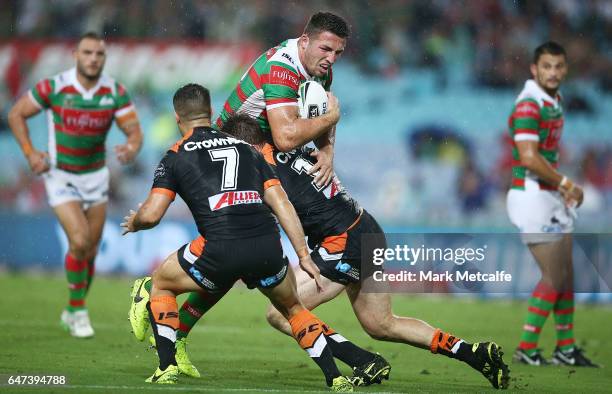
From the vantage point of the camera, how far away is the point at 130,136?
34.5 feet

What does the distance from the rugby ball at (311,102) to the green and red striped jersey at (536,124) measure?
287 centimetres

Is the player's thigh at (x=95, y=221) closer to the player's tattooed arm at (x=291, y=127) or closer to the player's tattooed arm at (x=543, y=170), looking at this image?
the player's tattooed arm at (x=291, y=127)

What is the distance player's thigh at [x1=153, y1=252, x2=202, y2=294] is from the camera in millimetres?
6152

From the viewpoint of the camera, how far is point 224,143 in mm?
6285

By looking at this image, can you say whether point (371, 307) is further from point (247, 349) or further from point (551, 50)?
point (551, 50)

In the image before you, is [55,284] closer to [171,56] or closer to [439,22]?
[171,56]

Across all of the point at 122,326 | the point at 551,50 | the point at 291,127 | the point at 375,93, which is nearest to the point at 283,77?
the point at 291,127

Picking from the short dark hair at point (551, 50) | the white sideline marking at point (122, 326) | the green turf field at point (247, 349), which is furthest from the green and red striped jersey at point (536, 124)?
the white sideline marking at point (122, 326)

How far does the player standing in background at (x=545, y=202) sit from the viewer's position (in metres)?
8.98

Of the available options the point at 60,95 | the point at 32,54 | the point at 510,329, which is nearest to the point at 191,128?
the point at 60,95

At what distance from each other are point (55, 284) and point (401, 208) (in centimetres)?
615

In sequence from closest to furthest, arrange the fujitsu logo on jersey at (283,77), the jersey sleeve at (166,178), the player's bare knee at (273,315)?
the jersey sleeve at (166,178), the fujitsu logo on jersey at (283,77), the player's bare knee at (273,315)

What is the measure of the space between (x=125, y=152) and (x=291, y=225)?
4.69m

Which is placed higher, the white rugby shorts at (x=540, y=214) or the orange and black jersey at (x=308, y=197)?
the orange and black jersey at (x=308, y=197)
